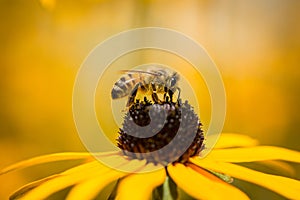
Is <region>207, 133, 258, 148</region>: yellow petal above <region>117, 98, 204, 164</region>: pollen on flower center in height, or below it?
below

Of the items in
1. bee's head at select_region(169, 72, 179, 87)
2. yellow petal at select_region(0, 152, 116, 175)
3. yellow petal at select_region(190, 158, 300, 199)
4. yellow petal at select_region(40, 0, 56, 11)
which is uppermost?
yellow petal at select_region(40, 0, 56, 11)

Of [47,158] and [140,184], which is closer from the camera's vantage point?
[140,184]

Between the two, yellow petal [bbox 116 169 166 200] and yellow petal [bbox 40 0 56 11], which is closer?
yellow petal [bbox 116 169 166 200]

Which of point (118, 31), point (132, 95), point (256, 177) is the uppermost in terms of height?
point (118, 31)

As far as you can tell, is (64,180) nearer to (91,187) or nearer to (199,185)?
(91,187)

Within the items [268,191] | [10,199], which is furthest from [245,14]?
[10,199]

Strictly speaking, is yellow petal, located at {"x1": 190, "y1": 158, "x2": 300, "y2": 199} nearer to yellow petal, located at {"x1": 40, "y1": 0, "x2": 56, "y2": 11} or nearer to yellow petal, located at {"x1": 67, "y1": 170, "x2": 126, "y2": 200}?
yellow petal, located at {"x1": 67, "y1": 170, "x2": 126, "y2": 200}

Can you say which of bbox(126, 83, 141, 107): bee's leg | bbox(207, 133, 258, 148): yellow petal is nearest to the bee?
bbox(126, 83, 141, 107): bee's leg

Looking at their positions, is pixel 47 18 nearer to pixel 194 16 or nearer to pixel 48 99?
pixel 48 99

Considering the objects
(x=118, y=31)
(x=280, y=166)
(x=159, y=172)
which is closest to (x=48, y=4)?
(x=118, y=31)
